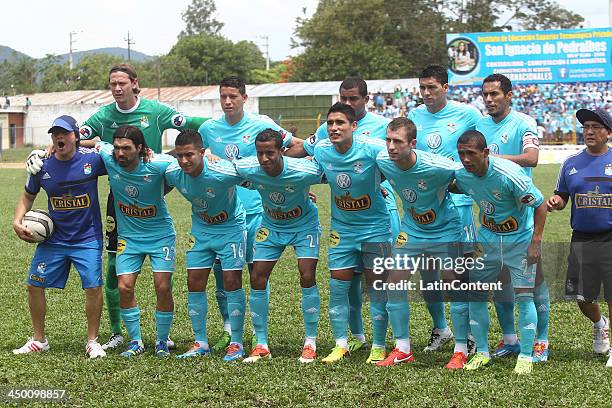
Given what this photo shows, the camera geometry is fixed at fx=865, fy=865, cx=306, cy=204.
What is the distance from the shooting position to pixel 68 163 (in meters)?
7.86

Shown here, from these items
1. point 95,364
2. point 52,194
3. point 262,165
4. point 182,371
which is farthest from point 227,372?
point 52,194

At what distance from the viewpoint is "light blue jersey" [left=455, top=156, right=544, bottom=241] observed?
695 centimetres

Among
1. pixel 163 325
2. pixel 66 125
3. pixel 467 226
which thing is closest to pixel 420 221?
pixel 467 226

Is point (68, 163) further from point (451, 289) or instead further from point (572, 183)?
point (572, 183)

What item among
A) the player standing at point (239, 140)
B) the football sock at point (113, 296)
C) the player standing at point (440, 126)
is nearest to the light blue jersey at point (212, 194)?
the player standing at point (239, 140)

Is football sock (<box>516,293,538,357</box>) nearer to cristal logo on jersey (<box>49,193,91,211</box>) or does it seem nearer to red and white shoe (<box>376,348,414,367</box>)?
red and white shoe (<box>376,348,414,367</box>)

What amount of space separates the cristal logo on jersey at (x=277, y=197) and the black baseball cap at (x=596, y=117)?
103 inches

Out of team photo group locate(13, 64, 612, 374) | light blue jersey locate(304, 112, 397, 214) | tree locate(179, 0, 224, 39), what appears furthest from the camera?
tree locate(179, 0, 224, 39)

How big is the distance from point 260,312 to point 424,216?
1.69 metres

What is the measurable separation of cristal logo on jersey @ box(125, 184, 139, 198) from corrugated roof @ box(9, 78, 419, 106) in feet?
147

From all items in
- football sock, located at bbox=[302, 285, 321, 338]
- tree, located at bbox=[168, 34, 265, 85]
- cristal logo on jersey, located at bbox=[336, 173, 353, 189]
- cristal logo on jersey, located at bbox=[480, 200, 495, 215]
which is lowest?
football sock, located at bbox=[302, 285, 321, 338]

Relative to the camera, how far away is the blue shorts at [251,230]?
8.29 m

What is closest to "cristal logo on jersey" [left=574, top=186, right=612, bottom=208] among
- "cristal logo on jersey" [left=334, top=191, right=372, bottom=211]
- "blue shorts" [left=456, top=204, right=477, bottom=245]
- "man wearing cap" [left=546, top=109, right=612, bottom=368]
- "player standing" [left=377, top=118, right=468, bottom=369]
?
"man wearing cap" [left=546, top=109, right=612, bottom=368]

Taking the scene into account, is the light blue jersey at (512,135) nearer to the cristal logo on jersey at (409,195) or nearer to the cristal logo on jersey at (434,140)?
the cristal logo on jersey at (434,140)
